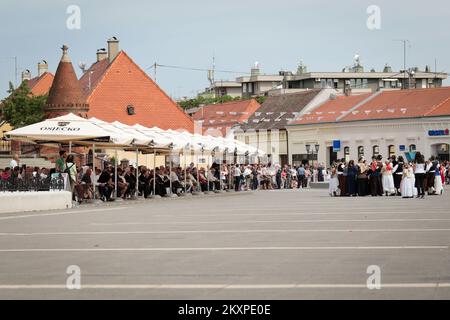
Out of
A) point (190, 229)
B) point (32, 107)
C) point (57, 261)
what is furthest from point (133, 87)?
point (57, 261)

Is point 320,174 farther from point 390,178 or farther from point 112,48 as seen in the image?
point 390,178

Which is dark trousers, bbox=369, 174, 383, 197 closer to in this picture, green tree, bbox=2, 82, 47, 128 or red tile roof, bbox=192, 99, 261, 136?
green tree, bbox=2, 82, 47, 128

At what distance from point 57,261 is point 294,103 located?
102m

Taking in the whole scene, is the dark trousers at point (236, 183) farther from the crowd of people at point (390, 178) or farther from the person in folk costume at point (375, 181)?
the person in folk costume at point (375, 181)

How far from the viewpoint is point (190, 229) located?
2300 cm

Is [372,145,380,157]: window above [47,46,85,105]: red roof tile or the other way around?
the other way around

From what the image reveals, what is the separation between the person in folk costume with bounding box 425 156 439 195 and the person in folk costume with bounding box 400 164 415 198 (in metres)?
1.68

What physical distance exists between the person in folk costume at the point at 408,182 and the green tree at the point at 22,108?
52489mm

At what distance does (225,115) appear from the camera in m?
130

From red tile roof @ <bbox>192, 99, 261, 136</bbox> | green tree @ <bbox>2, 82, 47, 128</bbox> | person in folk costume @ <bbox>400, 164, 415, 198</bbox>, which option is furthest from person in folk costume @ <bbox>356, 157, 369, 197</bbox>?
red tile roof @ <bbox>192, 99, 261, 136</bbox>

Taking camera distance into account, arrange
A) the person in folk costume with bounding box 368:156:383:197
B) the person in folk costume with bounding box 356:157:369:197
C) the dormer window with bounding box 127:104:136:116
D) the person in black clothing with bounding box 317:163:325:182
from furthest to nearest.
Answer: the dormer window with bounding box 127:104:136:116
the person in black clothing with bounding box 317:163:325:182
the person in folk costume with bounding box 356:157:369:197
the person in folk costume with bounding box 368:156:383:197

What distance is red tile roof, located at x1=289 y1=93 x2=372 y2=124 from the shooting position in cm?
10662

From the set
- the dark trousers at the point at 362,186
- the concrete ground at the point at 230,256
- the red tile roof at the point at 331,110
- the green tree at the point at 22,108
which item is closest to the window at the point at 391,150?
the red tile roof at the point at 331,110
